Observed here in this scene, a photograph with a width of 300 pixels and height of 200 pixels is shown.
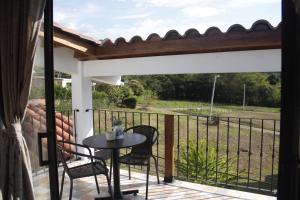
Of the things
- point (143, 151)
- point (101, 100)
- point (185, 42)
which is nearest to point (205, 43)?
point (185, 42)

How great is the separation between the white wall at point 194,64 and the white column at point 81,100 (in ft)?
0.40

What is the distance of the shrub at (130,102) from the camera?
8.06 meters

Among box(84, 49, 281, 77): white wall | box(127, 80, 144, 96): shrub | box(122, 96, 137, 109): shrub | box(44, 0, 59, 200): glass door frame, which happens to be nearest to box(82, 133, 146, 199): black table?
box(44, 0, 59, 200): glass door frame

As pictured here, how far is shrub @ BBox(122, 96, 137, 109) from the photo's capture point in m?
8.06

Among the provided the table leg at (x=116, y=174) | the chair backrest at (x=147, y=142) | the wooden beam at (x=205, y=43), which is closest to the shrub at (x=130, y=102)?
the wooden beam at (x=205, y=43)

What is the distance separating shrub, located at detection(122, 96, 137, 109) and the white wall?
346cm

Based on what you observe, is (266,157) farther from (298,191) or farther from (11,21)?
(11,21)

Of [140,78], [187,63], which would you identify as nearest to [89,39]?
[187,63]

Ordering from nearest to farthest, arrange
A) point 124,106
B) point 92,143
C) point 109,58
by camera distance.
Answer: point 92,143, point 109,58, point 124,106

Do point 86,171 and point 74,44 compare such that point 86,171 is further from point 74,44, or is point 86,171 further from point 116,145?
point 74,44

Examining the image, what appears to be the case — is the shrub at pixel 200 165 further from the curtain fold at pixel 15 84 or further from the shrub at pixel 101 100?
the shrub at pixel 101 100

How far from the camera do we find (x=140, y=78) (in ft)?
29.8

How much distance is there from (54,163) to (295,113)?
167cm

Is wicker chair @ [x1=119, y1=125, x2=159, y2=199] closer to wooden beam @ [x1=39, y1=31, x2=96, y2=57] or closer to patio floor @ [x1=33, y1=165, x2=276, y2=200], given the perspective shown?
patio floor @ [x1=33, y1=165, x2=276, y2=200]
